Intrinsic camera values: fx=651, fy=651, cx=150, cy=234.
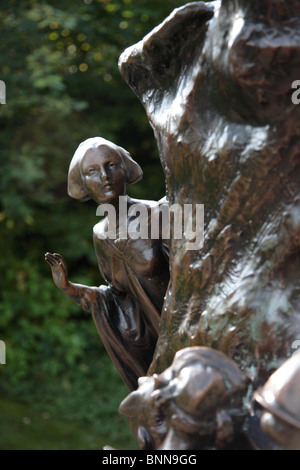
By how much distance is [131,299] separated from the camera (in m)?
2.58

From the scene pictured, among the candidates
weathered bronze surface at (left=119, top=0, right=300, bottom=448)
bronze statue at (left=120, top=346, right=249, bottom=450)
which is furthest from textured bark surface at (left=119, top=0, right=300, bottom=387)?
bronze statue at (left=120, top=346, right=249, bottom=450)

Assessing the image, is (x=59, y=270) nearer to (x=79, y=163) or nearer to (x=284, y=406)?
(x=79, y=163)

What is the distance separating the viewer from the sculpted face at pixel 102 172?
2.34 meters

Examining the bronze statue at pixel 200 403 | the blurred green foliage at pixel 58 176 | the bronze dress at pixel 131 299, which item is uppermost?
the bronze statue at pixel 200 403

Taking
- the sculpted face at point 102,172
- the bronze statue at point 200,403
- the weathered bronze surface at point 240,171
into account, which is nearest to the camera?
the bronze statue at point 200,403

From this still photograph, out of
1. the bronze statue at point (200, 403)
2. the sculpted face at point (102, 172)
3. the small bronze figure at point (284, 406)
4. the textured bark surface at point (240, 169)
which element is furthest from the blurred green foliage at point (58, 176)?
the small bronze figure at point (284, 406)

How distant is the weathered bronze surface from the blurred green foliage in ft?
12.0

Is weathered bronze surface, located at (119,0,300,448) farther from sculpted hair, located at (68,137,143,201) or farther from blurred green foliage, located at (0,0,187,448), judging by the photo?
blurred green foliage, located at (0,0,187,448)

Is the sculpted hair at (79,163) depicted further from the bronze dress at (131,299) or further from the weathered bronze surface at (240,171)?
the weathered bronze surface at (240,171)

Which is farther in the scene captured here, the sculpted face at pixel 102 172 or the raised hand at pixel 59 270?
the raised hand at pixel 59 270

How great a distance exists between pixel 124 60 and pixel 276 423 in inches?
52.6

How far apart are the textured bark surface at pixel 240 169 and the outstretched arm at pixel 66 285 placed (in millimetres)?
583

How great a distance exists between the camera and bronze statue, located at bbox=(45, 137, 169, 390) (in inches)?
93.0
